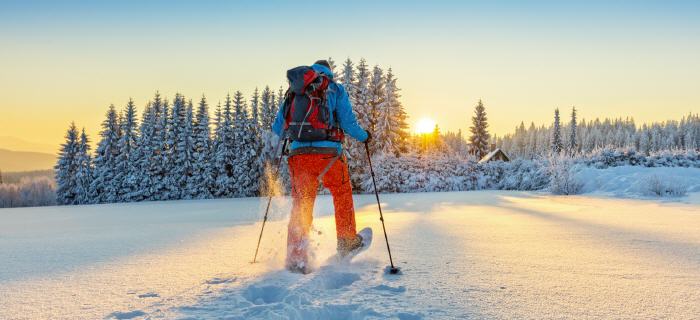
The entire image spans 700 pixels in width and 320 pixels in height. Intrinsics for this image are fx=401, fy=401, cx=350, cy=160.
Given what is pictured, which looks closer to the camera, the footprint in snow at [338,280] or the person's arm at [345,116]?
the footprint in snow at [338,280]

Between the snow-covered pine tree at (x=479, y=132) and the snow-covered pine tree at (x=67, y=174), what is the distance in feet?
143

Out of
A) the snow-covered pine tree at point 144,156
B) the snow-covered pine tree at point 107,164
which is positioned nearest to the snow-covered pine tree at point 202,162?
the snow-covered pine tree at point 144,156

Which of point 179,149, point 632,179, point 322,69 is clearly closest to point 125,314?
point 322,69

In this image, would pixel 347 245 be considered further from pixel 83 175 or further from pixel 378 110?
pixel 83 175

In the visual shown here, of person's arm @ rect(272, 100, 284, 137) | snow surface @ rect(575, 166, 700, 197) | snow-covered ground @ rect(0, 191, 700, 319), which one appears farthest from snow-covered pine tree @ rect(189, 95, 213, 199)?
person's arm @ rect(272, 100, 284, 137)

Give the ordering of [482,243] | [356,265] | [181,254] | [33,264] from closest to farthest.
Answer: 1. [356,265]
2. [33,264]
3. [181,254]
4. [482,243]

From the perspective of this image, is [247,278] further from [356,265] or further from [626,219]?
[626,219]

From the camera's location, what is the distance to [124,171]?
33906 mm

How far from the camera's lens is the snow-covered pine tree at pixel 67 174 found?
34.6 m

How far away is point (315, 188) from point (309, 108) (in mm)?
742

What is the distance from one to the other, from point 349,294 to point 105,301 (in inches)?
59.5

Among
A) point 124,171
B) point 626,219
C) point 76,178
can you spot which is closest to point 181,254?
point 626,219

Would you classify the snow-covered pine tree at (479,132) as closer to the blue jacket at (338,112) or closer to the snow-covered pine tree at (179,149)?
the snow-covered pine tree at (179,149)

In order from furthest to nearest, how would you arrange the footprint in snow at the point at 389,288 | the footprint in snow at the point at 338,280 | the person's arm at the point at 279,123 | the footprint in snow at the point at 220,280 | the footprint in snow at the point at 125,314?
the person's arm at the point at 279,123 → the footprint in snow at the point at 220,280 → the footprint in snow at the point at 338,280 → the footprint in snow at the point at 389,288 → the footprint in snow at the point at 125,314
